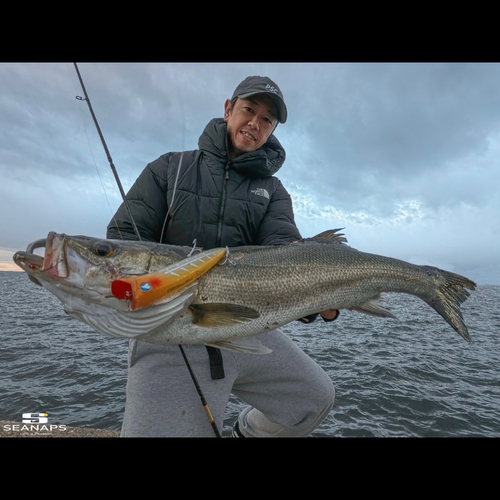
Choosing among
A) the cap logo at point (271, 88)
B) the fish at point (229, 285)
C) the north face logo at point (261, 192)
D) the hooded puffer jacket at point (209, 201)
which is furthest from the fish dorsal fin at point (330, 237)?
the cap logo at point (271, 88)

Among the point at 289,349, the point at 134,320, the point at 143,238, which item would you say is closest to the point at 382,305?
the point at 289,349

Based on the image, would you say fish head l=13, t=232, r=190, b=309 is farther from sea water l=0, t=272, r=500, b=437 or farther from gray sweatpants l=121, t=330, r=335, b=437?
sea water l=0, t=272, r=500, b=437

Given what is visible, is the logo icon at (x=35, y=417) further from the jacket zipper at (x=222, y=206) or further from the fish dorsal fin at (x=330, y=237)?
the fish dorsal fin at (x=330, y=237)

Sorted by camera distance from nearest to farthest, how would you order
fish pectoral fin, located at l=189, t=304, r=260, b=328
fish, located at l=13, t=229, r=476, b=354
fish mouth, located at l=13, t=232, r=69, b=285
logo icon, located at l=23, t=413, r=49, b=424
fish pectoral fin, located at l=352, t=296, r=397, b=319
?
fish mouth, located at l=13, t=232, r=69, b=285 → fish, located at l=13, t=229, r=476, b=354 → fish pectoral fin, located at l=189, t=304, r=260, b=328 → fish pectoral fin, located at l=352, t=296, r=397, b=319 → logo icon, located at l=23, t=413, r=49, b=424

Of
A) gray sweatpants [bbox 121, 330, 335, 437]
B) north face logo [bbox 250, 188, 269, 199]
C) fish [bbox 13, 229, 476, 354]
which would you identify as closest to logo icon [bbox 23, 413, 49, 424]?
gray sweatpants [bbox 121, 330, 335, 437]

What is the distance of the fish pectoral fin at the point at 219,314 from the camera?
2.66 m

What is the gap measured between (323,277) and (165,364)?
69.8 inches

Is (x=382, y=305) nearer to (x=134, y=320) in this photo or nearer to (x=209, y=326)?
(x=209, y=326)

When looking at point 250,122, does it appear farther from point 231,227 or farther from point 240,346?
point 240,346

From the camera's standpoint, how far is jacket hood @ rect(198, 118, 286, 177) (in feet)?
12.3

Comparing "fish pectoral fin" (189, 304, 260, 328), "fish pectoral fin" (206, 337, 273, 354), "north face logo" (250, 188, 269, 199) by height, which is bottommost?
"fish pectoral fin" (206, 337, 273, 354)

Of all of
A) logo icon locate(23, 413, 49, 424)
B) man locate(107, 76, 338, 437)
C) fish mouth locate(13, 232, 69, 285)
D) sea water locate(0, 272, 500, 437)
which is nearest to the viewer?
fish mouth locate(13, 232, 69, 285)

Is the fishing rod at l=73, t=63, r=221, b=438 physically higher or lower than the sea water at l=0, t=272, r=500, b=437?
higher

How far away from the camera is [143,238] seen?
3496 mm
